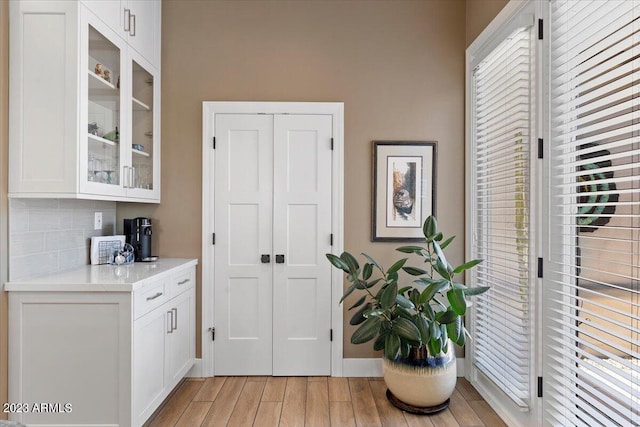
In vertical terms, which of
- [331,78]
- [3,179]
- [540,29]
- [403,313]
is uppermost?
[331,78]

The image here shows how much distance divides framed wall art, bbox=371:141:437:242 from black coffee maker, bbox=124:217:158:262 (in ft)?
5.65

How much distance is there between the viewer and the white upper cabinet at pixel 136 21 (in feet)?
7.49

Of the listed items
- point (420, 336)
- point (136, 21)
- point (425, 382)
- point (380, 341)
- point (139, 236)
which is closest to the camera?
point (420, 336)

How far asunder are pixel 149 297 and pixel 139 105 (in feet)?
4.48

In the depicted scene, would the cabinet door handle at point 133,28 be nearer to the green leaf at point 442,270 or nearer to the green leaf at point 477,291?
the green leaf at point 442,270

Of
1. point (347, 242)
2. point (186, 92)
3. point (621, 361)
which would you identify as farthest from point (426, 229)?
point (186, 92)

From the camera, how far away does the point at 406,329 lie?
7.75 feet

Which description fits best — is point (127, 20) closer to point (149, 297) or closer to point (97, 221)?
point (97, 221)

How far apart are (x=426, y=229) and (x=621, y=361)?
1300 millimetres

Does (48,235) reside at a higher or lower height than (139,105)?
lower

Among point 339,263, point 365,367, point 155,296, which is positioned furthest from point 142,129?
point 365,367

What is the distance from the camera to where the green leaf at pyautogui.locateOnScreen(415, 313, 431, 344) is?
91.9 inches

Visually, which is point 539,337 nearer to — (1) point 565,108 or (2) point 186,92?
(1) point 565,108

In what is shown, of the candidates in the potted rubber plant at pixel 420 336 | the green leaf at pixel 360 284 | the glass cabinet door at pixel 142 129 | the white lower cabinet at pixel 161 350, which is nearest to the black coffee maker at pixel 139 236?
the glass cabinet door at pixel 142 129
